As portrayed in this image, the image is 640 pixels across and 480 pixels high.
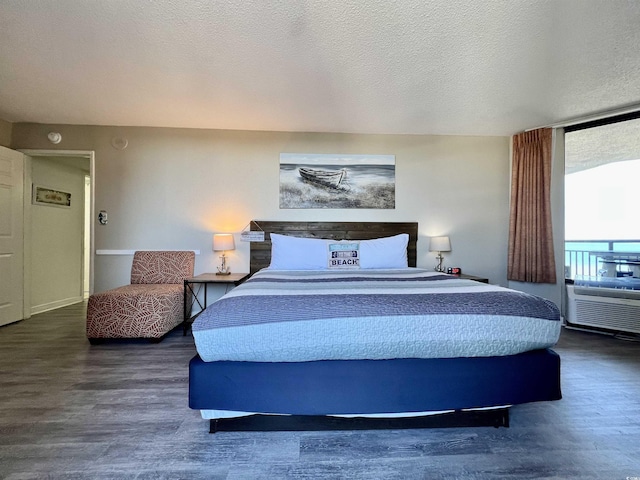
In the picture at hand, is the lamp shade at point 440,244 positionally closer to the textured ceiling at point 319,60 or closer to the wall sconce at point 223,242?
the textured ceiling at point 319,60

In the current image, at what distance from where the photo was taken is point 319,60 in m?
2.28

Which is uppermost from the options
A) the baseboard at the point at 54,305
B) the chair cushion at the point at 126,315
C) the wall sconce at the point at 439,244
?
the wall sconce at the point at 439,244

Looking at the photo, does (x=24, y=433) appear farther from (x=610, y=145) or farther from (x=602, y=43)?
(x=610, y=145)

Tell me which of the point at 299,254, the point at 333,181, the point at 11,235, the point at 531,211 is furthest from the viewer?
the point at 333,181

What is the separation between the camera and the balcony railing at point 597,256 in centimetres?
335

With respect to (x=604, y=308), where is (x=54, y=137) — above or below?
above

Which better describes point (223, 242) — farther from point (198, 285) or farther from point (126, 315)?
point (126, 315)

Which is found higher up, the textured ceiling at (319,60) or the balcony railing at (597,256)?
the textured ceiling at (319,60)

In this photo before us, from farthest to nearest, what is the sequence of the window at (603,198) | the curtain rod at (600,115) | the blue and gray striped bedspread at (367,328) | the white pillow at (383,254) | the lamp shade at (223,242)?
1. the lamp shade at (223,242)
2. the window at (603,198)
3. the white pillow at (383,254)
4. the curtain rod at (600,115)
5. the blue and gray striped bedspread at (367,328)

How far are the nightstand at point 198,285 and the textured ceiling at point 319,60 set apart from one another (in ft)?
5.90

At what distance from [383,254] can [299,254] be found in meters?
0.88

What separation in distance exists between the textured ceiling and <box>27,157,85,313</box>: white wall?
3.46 feet

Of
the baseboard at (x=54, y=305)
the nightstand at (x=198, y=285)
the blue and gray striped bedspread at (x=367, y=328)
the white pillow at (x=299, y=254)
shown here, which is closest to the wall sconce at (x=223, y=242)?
the nightstand at (x=198, y=285)

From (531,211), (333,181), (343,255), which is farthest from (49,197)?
(531,211)
